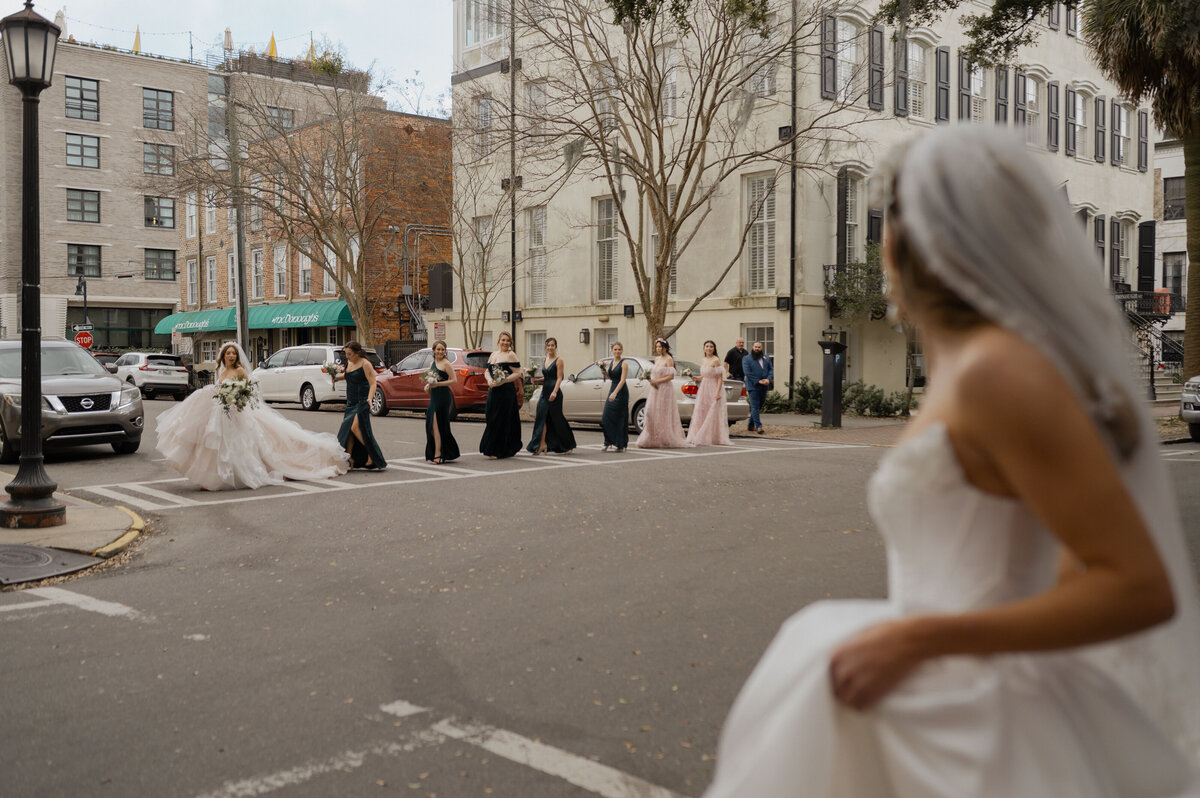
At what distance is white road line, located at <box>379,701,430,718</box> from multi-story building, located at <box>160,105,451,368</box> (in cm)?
2906

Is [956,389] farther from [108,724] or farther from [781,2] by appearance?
[781,2]

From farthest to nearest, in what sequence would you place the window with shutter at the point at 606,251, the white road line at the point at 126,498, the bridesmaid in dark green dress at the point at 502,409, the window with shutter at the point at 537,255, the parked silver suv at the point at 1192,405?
the window with shutter at the point at 537,255 < the window with shutter at the point at 606,251 < the parked silver suv at the point at 1192,405 < the bridesmaid in dark green dress at the point at 502,409 < the white road line at the point at 126,498

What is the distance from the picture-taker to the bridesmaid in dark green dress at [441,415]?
1559cm

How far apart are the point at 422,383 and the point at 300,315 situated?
20497mm

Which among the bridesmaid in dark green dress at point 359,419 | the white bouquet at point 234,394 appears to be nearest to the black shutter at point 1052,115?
the bridesmaid in dark green dress at point 359,419

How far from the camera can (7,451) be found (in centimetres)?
1599

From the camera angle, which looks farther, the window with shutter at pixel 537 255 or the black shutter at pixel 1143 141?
the black shutter at pixel 1143 141

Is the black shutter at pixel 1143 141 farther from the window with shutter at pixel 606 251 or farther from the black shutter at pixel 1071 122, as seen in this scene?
the window with shutter at pixel 606 251

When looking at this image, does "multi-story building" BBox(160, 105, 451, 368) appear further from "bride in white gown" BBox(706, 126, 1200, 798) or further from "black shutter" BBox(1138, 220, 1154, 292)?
"bride in white gown" BBox(706, 126, 1200, 798)

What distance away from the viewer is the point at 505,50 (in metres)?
33.7

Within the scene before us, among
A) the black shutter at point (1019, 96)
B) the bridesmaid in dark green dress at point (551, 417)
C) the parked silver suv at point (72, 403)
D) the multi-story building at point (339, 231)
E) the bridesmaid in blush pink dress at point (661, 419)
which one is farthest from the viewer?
the multi-story building at point (339, 231)

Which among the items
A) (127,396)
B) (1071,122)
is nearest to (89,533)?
(127,396)

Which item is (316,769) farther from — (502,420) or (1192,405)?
(1192,405)

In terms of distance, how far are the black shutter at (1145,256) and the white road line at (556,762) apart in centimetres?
3929
